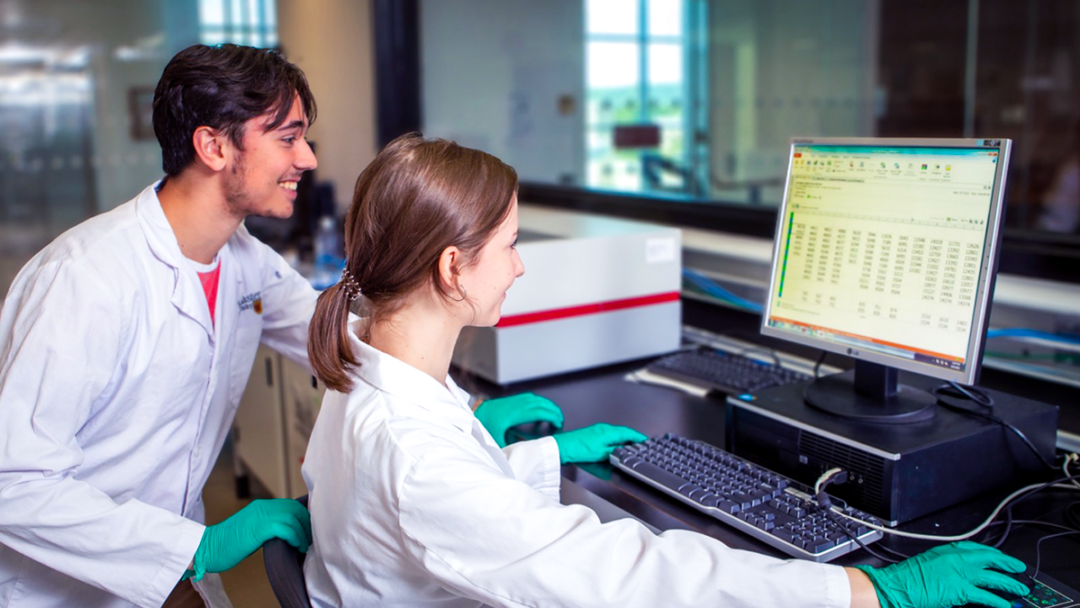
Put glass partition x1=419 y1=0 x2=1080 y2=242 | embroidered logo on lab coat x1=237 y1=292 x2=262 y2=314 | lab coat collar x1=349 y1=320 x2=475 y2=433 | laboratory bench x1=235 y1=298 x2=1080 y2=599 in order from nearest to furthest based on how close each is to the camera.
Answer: lab coat collar x1=349 y1=320 x2=475 y2=433 < laboratory bench x1=235 y1=298 x2=1080 y2=599 < embroidered logo on lab coat x1=237 y1=292 x2=262 y2=314 < glass partition x1=419 y1=0 x2=1080 y2=242

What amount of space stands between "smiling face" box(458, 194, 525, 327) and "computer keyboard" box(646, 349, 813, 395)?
625mm

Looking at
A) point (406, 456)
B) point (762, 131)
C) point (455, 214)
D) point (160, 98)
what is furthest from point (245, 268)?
point (762, 131)

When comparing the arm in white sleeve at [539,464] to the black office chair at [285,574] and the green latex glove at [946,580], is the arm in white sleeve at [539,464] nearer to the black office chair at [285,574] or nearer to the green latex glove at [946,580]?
the black office chair at [285,574]

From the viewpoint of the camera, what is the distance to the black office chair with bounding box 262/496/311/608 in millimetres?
890

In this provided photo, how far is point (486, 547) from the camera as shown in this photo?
32.7 inches

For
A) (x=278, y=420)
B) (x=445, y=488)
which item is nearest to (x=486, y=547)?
(x=445, y=488)

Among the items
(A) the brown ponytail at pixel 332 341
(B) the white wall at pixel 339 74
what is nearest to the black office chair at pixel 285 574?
(A) the brown ponytail at pixel 332 341

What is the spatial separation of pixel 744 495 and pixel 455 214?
0.52 m

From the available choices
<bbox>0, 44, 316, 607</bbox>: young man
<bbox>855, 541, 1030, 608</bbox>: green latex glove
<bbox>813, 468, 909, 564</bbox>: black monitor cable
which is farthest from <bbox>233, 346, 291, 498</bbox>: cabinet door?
<bbox>855, 541, 1030, 608</bbox>: green latex glove

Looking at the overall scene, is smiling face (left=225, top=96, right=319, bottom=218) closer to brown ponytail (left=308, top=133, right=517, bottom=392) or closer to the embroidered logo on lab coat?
the embroidered logo on lab coat

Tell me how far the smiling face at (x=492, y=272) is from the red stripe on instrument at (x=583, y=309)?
626 mm

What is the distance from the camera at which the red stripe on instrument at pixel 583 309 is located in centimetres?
174

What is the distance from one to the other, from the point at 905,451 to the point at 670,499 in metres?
0.31

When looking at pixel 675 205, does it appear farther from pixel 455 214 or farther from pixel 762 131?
pixel 762 131
